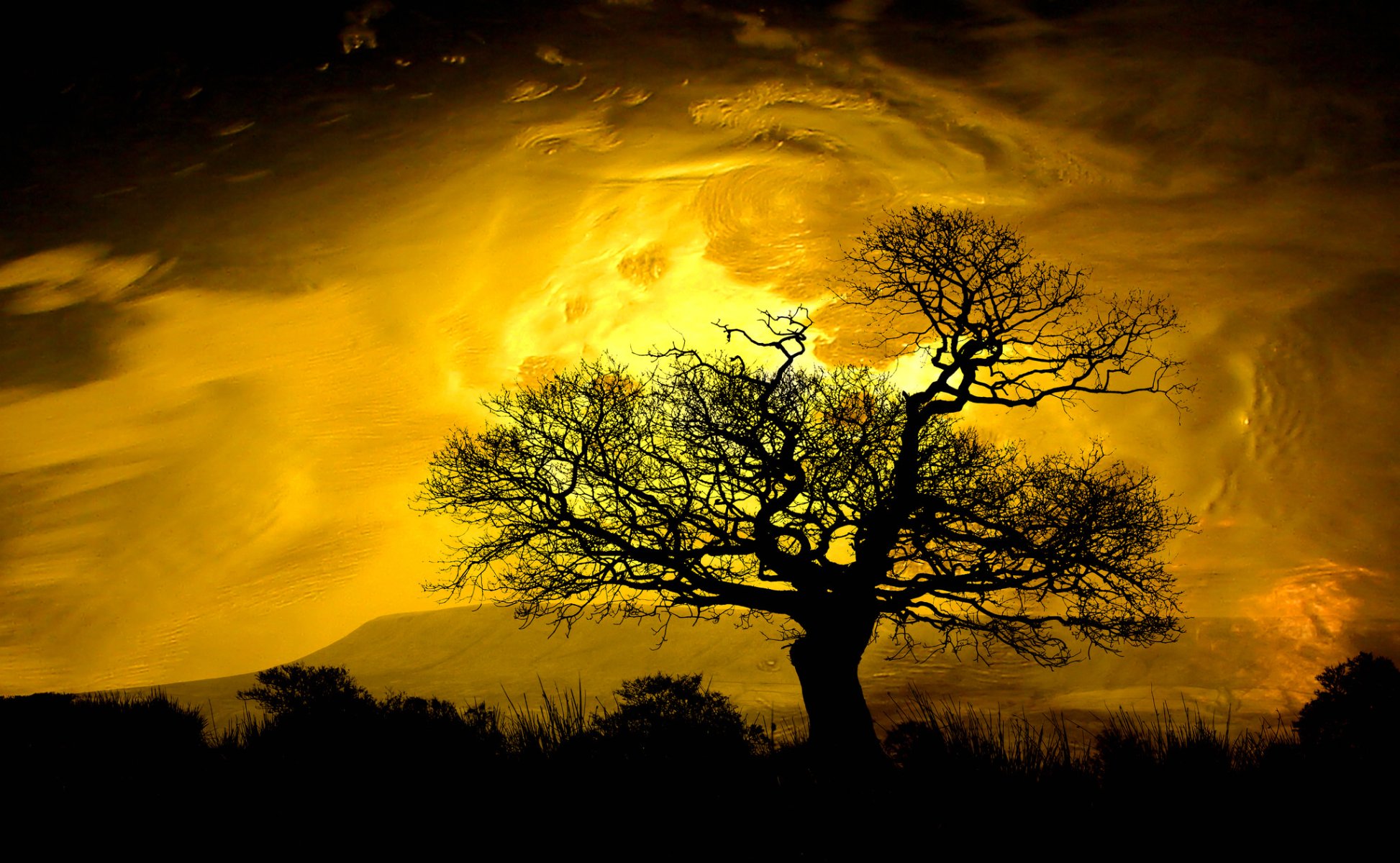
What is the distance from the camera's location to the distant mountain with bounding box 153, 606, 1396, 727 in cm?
4028

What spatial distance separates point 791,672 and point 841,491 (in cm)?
4465

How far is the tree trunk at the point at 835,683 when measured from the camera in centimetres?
1133

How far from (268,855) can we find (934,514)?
9.65m

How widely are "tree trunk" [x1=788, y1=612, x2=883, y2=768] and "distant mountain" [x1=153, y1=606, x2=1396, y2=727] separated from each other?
19.1 meters

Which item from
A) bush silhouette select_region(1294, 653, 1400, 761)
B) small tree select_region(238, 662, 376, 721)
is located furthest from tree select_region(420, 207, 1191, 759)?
small tree select_region(238, 662, 376, 721)

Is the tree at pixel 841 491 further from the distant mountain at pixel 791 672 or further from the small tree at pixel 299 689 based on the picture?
the distant mountain at pixel 791 672

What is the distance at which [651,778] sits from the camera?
567 cm

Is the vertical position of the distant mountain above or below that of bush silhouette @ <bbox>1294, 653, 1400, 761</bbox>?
below

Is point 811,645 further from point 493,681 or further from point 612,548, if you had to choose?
point 493,681

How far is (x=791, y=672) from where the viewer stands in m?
54.1

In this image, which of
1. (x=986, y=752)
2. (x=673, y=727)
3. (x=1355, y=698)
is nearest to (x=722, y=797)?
(x=986, y=752)

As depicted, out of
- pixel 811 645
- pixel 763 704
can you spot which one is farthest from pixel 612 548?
pixel 763 704

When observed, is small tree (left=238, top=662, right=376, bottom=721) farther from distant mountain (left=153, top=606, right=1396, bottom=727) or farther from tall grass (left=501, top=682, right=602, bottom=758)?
tall grass (left=501, top=682, right=602, bottom=758)

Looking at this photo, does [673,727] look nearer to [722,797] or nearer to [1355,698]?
[722,797]
